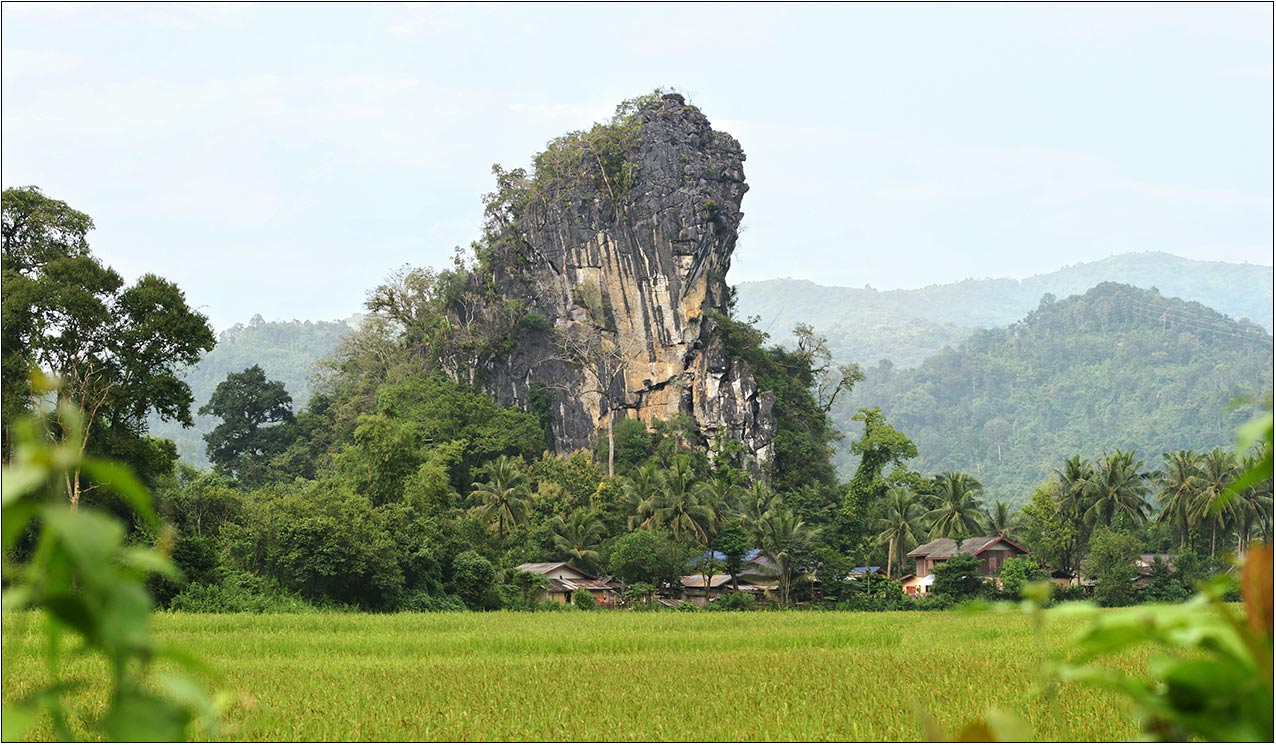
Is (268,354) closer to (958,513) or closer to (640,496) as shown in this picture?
(640,496)

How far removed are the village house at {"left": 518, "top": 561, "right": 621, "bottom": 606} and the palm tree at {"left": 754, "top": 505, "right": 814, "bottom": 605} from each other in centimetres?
442

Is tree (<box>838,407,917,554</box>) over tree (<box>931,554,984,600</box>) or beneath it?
over

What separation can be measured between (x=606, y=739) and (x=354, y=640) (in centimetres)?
900

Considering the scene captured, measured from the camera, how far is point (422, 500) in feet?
100

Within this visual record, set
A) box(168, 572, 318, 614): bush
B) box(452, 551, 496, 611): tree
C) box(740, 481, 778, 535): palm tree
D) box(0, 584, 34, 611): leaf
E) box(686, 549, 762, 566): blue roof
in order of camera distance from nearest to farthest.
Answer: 1. box(0, 584, 34, 611): leaf
2. box(168, 572, 318, 614): bush
3. box(452, 551, 496, 611): tree
4. box(686, 549, 762, 566): blue roof
5. box(740, 481, 778, 535): palm tree

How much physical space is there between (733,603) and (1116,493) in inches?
502

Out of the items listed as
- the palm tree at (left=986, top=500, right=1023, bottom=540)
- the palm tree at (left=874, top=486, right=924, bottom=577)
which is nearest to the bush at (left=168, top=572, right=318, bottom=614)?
the palm tree at (left=874, top=486, right=924, bottom=577)

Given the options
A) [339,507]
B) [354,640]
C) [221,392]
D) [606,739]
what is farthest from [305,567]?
[221,392]

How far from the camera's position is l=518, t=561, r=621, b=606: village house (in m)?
33.4

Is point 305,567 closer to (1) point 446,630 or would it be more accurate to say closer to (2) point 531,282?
(1) point 446,630

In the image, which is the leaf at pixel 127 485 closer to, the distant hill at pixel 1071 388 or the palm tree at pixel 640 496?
the palm tree at pixel 640 496

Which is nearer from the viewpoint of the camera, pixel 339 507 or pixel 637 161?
pixel 339 507

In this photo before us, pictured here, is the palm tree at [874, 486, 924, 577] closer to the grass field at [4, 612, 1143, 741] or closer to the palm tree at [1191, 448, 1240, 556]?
the palm tree at [1191, 448, 1240, 556]

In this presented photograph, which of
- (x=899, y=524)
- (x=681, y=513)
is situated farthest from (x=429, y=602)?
(x=899, y=524)
